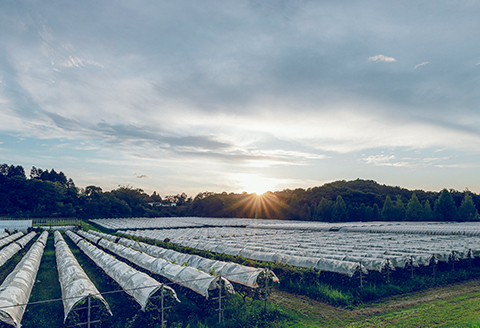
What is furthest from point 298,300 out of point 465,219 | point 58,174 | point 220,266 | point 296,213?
point 58,174

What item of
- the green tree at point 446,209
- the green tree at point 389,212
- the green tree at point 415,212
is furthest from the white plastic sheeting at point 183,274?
the green tree at point 389,212

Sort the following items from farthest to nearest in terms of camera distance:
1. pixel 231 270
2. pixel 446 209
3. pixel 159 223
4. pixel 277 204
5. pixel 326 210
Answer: pixel 277 204, pixel 326 210, pixel 159 223, pixel 446 209, pixel 231 270

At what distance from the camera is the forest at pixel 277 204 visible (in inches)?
2000

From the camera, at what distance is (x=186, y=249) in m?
20.0

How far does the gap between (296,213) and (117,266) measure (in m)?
56.6

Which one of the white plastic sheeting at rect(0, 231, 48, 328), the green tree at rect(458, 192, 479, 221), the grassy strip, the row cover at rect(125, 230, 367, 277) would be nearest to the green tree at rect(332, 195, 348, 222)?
the green tree at rect(458, 192, 479, 221)

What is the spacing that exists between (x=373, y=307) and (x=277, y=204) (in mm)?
60880

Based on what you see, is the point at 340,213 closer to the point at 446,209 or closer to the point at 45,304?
the point at 446,209

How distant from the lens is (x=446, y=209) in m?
48.9

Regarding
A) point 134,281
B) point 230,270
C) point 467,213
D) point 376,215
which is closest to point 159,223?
point 376,215

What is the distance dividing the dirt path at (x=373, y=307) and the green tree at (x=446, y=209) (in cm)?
4285

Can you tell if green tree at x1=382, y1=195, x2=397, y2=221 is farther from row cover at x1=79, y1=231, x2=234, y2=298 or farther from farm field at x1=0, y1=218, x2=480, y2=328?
row cover at x1=79, y1=231, x2=234, y2=298

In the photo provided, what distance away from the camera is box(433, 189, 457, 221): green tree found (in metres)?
48.4

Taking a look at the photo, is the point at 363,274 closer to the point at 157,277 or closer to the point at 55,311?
the point at 157,277
